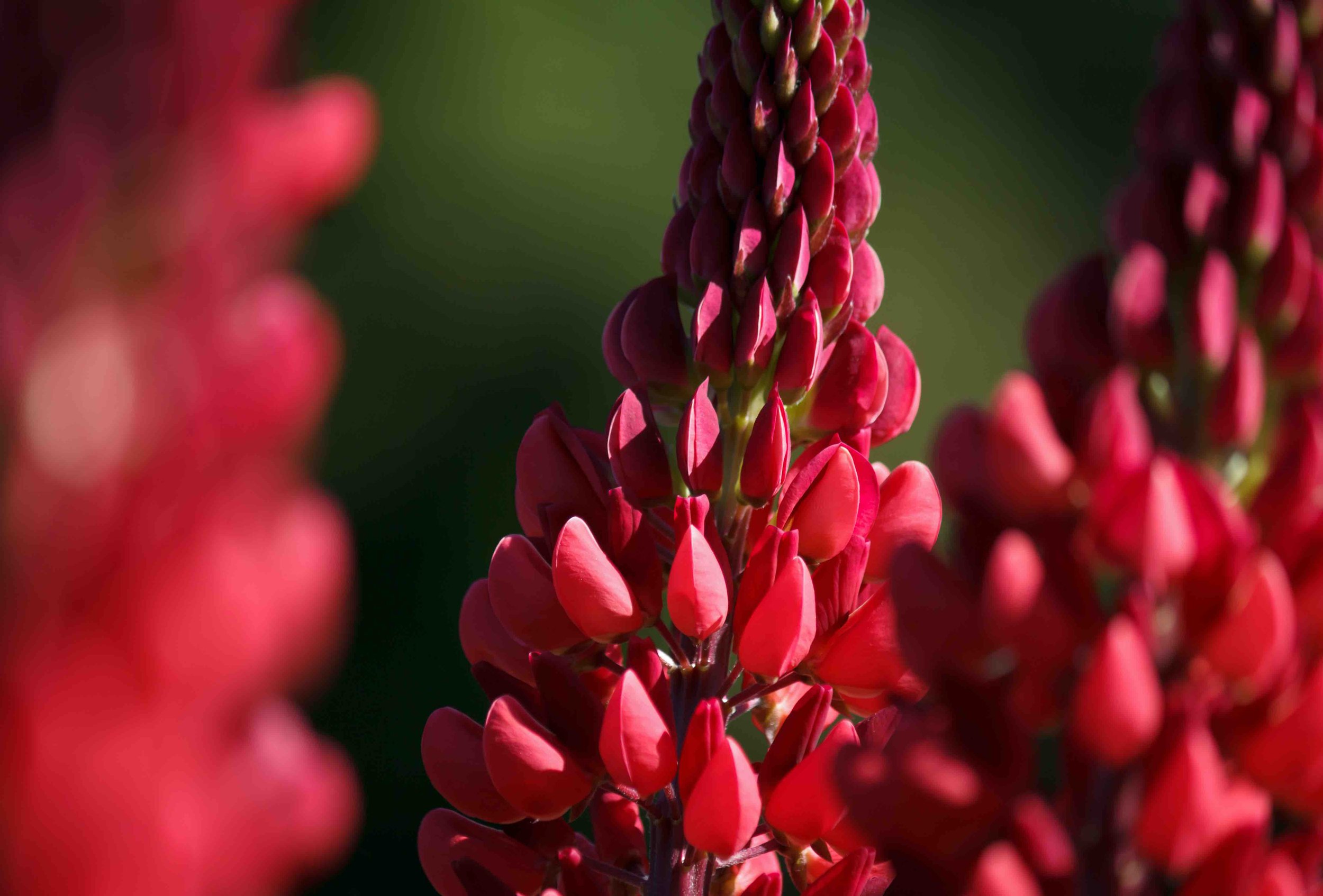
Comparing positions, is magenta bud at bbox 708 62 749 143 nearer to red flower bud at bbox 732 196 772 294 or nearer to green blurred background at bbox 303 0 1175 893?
red flower bud at bbox 732 196 772 294

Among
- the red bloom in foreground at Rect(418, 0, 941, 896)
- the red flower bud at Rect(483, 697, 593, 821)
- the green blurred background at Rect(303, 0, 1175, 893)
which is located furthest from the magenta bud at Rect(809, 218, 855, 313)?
the green blurred background at Rect(303, 0, 1175, 893)

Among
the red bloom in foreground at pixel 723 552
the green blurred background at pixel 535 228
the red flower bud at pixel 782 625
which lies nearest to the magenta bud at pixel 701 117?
the red bloom in foreground at pixel 723 552

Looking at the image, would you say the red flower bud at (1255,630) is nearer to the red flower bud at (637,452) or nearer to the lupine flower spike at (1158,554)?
the lupine flower spike at (1158,554)

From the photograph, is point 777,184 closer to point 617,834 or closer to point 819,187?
point 819,187

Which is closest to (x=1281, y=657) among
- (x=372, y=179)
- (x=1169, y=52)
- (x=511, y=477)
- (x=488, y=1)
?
(x=1169, y=52)

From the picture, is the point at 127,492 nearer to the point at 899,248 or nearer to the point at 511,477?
the point at 511,477
